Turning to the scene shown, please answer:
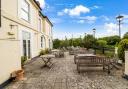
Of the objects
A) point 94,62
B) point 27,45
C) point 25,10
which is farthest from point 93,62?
point 25,10

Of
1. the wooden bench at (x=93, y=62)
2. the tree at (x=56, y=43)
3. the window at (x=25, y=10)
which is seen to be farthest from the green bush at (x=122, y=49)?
the tree at (x=56, y=43)

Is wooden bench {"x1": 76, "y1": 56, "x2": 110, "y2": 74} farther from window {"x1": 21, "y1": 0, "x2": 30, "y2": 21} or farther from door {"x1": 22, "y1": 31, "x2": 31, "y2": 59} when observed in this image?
window {"x1": 21, "y1": 0, "x2": 30, "y2": 21}

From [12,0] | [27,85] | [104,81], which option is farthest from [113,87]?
[12,0]

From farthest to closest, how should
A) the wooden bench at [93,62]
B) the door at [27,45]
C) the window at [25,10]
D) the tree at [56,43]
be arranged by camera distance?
the tree at [56,43] → the door at [27,45] → the window at [25,10] → the wooden bench at [93,62]

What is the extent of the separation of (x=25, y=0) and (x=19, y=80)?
7.50m

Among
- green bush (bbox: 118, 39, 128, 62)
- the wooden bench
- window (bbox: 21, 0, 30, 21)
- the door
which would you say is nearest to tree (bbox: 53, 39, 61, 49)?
the door

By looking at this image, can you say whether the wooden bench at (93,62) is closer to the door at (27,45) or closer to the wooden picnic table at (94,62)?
the wooden picnic table at (94,62)

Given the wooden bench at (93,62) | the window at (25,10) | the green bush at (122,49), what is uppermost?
the window at (25,10)

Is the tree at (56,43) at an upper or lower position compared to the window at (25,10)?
lower

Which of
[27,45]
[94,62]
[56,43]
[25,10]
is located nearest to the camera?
[94,62]

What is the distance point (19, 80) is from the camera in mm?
7797

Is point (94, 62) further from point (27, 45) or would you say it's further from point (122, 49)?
point (27, 45)

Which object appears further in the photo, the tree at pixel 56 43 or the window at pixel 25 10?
the tree at pixel 56 43

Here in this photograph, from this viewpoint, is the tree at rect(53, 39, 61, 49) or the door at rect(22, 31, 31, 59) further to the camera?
the tree at rect(53, 39, 61, 49)
